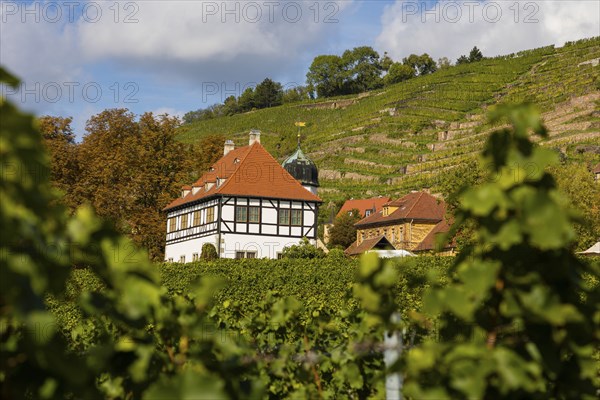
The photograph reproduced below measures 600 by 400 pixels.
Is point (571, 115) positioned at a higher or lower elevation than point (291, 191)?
higher

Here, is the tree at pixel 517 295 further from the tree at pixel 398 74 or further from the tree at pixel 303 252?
the tree at pixel 398 74

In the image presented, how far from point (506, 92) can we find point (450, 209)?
85463 millimetres

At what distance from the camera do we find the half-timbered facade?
43.4 meters

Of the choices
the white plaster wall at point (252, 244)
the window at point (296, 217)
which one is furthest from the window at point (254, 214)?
the window at point (296, 217)

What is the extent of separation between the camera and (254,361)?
3545 millimetres

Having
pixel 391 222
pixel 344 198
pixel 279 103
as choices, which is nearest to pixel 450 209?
pixel 391 222

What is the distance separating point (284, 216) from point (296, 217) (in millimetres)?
745

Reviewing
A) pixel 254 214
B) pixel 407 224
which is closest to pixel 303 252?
pixel 254 214

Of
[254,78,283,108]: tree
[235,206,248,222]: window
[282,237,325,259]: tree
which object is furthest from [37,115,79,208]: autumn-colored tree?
[254,78,283,108]: tree

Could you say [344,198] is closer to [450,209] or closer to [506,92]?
[506,92]

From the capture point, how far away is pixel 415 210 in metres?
66.4

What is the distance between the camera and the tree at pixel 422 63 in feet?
557

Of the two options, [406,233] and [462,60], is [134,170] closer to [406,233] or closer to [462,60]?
[406,233]

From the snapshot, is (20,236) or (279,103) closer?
(20,236)
